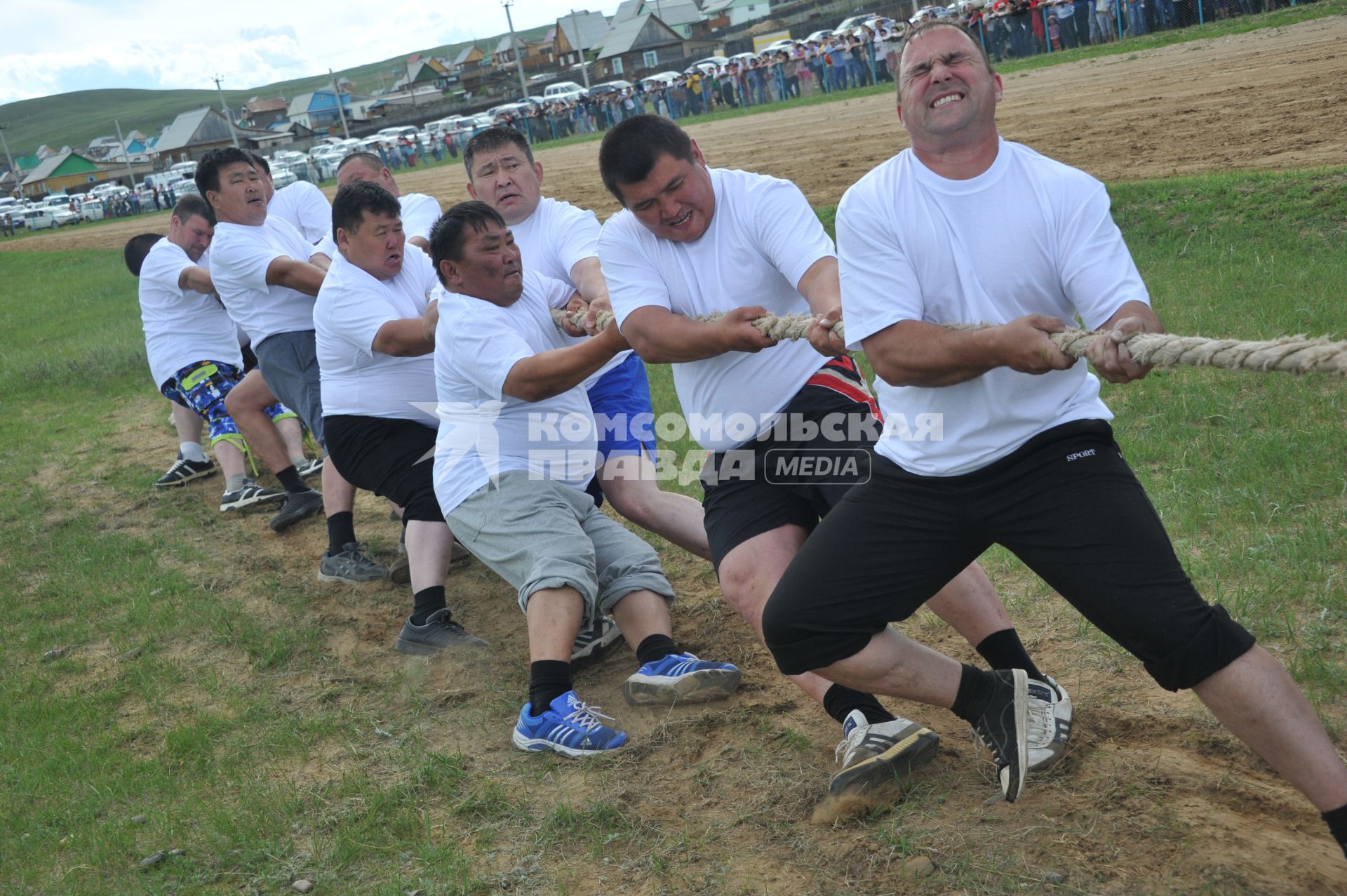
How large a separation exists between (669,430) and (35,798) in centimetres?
436

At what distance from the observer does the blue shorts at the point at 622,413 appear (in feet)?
17.1

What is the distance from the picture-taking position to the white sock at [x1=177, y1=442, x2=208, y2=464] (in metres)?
8.81

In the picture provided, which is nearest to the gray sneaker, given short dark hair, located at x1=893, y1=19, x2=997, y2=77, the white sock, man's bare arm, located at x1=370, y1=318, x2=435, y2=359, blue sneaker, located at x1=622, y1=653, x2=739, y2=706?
man's bare arm, located at x1=370, y1=318, x2=435, y2=359

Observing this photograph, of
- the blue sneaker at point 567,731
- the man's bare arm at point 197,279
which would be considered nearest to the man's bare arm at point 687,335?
the blue sneaker at point 567,731

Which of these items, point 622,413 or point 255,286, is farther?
point 255,286

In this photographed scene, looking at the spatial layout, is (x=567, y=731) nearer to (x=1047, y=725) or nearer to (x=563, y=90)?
(x=1047, y=725)

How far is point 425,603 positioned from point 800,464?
2135 mm

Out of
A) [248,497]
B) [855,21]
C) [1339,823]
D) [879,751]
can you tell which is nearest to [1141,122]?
[248,497]

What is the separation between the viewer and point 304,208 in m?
8.34

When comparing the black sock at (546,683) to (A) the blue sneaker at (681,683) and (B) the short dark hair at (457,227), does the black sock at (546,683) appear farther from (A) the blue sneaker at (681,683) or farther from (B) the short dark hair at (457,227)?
(B) the short dark hair at (457,227)

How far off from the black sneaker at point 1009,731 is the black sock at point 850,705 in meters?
0.36

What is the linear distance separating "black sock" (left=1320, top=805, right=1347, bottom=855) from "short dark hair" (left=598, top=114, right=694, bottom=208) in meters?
2.49

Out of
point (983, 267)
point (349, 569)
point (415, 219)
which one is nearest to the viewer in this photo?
point (983, 267)

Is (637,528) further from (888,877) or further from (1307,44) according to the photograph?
(1307,44)
